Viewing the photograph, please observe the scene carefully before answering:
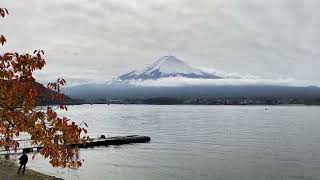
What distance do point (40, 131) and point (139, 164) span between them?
161 ft


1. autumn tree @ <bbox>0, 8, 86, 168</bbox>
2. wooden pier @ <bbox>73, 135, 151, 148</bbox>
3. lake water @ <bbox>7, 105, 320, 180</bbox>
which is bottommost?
lake water @ <bbox>7, 105, 320, 180</bbox>

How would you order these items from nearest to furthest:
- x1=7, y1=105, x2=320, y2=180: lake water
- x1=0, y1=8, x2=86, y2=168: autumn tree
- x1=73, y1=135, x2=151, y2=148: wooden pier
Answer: x1=0, y1=8, x2=86, y2=168: autumn tree
x1=7, y1=105, x2=320, y2=180: lake water
x1=73, y1=135, x2=151, y2=148: wooden pier

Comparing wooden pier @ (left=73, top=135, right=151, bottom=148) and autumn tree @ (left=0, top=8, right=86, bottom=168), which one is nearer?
autumn tree @ (left=0, top=8, right=86, bottom=168)

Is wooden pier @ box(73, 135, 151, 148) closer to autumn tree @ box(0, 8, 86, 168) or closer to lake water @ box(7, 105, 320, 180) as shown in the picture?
lake water @ box(7, 105, 320, 180)

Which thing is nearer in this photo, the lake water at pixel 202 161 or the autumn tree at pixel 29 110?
the autumn tree at pixel 29 110

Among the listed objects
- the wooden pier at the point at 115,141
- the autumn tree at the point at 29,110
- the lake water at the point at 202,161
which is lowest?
the lake water at the point at 202,161

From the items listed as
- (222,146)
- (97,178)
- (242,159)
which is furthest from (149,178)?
(222,146)

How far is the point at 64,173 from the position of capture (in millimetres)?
46062

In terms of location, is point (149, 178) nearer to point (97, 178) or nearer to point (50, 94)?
point (97, 178)

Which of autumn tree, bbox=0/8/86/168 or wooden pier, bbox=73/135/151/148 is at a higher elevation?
autumn tree, bbox=0/8/86/168

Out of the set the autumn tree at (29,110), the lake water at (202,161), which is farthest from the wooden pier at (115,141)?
the autumn tree at (29,110)

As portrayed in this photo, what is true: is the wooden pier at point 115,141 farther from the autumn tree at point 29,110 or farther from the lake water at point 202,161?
the autumn tree at point 29,110

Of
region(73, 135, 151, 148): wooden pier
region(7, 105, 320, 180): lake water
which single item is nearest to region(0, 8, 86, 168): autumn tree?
region(7, 105, 320, 180): lake water

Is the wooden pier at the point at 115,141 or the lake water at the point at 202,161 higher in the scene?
the wooden pier at the point at 115,141
